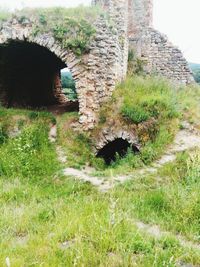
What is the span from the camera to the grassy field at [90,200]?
3889 mm

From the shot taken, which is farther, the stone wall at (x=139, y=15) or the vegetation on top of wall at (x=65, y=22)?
the stone wall at (x=139, y=15)

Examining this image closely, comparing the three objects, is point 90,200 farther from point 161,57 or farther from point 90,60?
point 161,57

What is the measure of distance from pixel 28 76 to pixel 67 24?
3.45 m

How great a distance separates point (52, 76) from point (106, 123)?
5.29m

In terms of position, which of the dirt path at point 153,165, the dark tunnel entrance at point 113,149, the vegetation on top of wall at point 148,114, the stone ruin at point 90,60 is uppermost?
the stone ruin at point 90,60

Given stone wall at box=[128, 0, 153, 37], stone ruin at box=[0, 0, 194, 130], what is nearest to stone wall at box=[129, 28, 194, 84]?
stone ruin at box=[0, 0, 194, 130]

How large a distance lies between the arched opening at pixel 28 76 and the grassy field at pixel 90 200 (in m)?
1.83

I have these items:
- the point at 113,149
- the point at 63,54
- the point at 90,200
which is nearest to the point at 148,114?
the point at 113,149

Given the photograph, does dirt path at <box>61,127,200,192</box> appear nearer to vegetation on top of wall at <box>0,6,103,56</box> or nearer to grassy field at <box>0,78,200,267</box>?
grassy field at <box>0,78,200,267</box>

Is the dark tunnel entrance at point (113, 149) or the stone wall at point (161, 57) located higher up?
the stone wall at point (161, 57)

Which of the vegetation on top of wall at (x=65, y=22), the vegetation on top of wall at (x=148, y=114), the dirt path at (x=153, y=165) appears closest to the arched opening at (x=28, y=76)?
the vegetation on top of wall at (x=65, y=22)

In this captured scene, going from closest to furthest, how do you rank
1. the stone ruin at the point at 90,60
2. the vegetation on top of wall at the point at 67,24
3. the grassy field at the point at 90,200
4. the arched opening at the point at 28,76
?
the grassy field at the point at 90,200
the vegetation on top of wall at the point at 67,24
the stone ruin at the point at 90,60
the arched opening at the point at 28,76

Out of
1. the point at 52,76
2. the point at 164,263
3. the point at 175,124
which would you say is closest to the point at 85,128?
the point at 175,124

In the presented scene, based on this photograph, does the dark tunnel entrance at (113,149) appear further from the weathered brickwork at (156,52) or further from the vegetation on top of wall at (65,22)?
the weathered brickwork at (156,52)
